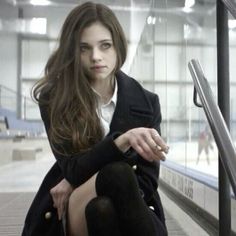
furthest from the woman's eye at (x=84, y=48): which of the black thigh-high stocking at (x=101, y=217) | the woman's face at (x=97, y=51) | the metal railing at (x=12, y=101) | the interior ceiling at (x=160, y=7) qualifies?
the metal railing at (x=12, y=101)

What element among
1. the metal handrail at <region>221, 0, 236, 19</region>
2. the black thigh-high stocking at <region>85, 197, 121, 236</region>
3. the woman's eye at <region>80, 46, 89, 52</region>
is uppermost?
the metal handrail at <region>221, 0, 236, 19</region>

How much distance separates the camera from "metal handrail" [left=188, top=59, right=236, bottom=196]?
2.85 ft

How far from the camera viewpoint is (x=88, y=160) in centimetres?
107

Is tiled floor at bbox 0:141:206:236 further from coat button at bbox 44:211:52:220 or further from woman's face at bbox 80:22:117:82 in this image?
woman's face at bbox 80:22:117:82

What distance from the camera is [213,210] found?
6.46ft

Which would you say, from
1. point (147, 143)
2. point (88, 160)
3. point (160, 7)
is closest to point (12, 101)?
point (160, 7)

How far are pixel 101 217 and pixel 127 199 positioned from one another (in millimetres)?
81

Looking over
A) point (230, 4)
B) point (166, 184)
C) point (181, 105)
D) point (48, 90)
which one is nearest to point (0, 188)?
point (166, 184)

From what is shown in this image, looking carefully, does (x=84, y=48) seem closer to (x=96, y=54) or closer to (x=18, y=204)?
(x=96, y=54)

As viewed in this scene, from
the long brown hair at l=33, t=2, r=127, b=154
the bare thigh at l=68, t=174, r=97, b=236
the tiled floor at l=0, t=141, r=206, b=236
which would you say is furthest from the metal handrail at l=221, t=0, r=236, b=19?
the tiled floor at l=0, t=141, r=206, b=236

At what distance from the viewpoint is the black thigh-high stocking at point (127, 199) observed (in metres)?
1.01

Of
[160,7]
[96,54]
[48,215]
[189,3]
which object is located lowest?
[48,215]

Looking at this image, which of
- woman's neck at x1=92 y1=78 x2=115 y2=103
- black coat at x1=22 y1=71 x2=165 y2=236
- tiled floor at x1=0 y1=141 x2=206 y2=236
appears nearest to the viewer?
black coat at x1=22 y1=71 x2=165 y2=236

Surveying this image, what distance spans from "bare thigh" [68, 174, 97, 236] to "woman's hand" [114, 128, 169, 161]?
6.0 inches
